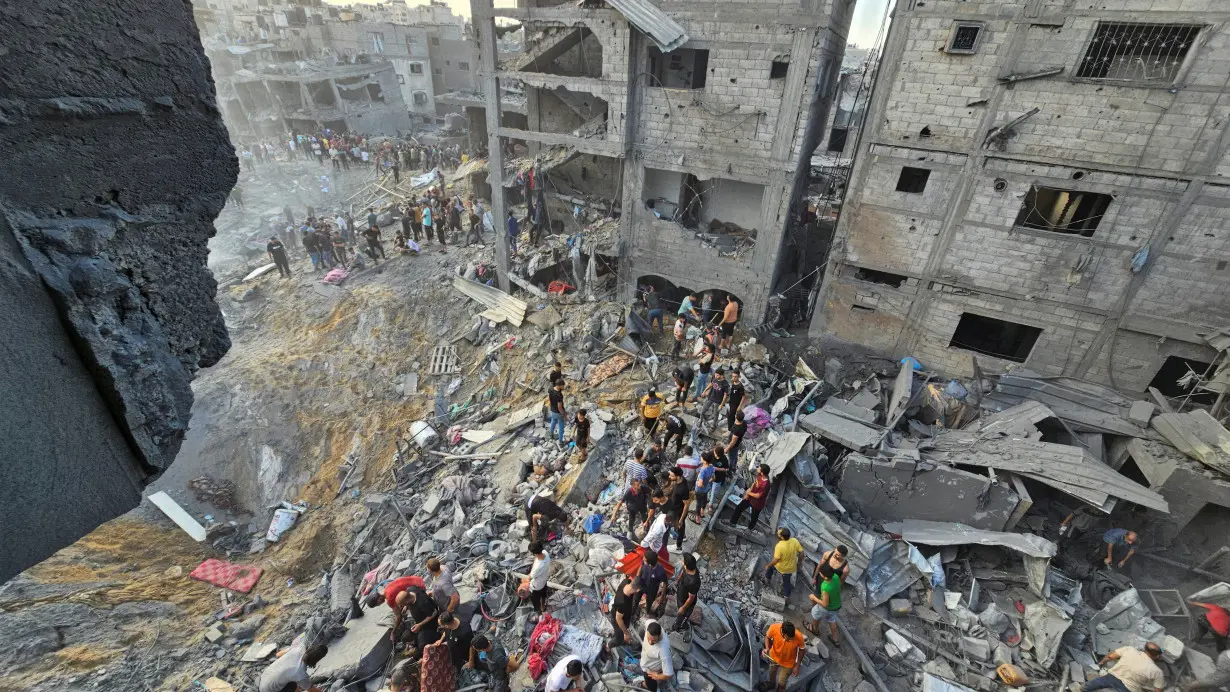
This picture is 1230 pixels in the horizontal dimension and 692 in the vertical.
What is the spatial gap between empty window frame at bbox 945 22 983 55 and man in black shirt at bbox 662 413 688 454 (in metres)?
9.53

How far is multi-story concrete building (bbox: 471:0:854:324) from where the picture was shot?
12258mm

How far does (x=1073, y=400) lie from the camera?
11.2m

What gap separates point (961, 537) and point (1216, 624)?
3.27m

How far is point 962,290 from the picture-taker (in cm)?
1248

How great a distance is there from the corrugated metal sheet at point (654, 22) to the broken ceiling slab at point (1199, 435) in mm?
12575

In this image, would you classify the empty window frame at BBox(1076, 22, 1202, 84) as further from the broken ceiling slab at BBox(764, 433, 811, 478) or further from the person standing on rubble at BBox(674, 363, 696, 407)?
the person standing on rubble at BBox(674, 363, 696, 407)

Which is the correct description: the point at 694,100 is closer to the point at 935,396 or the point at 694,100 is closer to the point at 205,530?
the point at 935,396

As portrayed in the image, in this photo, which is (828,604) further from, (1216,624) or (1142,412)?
(1142,412)

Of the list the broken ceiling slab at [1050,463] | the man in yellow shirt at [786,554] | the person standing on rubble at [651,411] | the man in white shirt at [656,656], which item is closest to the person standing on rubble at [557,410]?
the person standing on rubble at [651,411]

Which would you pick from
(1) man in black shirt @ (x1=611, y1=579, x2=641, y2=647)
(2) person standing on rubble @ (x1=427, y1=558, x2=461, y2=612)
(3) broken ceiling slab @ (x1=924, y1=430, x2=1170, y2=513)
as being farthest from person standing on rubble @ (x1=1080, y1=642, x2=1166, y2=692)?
(2) person standing on rubble @ (x1=427, y1=558, x2=461, y2=612)

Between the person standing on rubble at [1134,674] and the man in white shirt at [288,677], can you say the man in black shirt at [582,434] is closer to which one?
the man in white shirt at [288,677]

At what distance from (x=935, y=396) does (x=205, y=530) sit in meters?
17.1

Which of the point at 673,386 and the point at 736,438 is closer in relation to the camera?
the point at 736,438

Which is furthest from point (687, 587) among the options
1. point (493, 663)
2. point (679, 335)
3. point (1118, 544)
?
point (1118, 544)
